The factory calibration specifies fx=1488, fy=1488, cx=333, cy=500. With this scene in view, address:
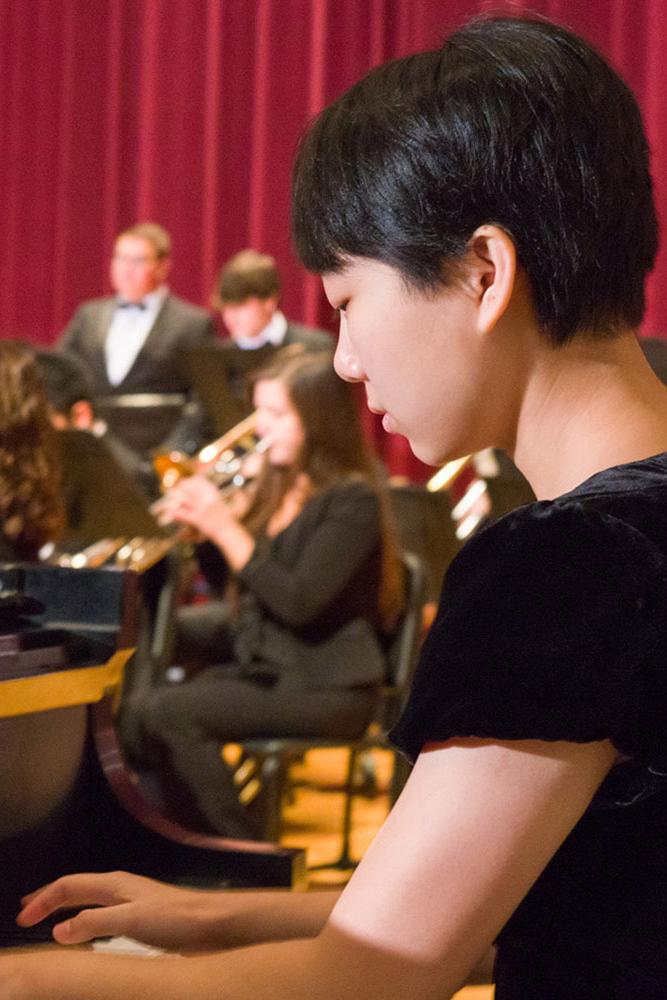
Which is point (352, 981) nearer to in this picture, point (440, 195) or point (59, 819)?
point (440, 195)

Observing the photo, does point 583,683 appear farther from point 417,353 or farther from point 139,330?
point 139,330

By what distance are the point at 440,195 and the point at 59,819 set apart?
0.78 m

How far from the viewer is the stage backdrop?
7.46 meters

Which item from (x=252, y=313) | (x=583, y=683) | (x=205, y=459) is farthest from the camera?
(x=252, y=313)

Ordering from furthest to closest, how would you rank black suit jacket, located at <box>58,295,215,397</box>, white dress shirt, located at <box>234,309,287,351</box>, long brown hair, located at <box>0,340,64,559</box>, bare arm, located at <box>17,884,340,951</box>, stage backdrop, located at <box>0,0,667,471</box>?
1. stage backdrop, located at <box>0,0,667,471</box>
2. black suit jacket, located at <box>58,295,215,397</box>
3. white dress shirt, located at <box>234,309,287,351</box>
4. long brown hair, located at <box>0,340,64,559</box>
5. bare arm, located at <box>17,884,340,951</box>

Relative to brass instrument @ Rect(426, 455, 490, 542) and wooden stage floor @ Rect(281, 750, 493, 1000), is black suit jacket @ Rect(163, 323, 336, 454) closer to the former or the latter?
brass instrument @ Rect(426, 455, 490, 542)

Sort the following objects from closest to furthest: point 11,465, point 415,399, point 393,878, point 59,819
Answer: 1. point 393,878
2. point 415,399
3. point 59,819
4. point 11,465

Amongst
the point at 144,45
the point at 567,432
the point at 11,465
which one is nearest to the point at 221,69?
the point at 144,45

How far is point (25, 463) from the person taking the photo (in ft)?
11.5

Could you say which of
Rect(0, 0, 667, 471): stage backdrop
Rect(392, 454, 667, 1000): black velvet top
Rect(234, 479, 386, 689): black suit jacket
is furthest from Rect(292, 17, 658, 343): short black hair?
Rect(0, 0, 667, 471): stage backdrop

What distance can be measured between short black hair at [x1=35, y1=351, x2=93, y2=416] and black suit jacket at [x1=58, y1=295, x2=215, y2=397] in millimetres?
1447

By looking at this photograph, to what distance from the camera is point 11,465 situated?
11.5ft

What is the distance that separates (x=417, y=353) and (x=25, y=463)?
2.68 meters

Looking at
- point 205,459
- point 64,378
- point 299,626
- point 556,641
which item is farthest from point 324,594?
point 556,641
